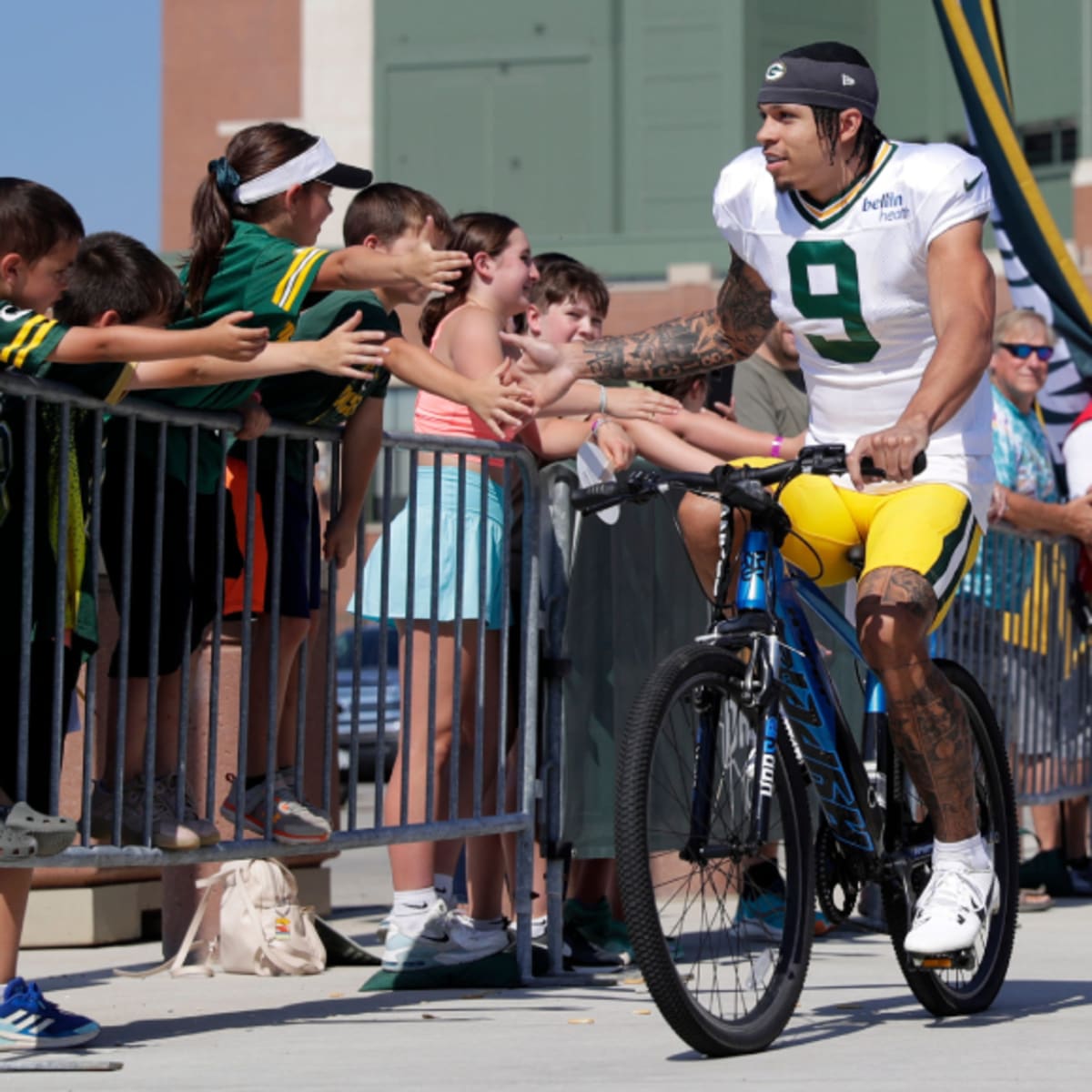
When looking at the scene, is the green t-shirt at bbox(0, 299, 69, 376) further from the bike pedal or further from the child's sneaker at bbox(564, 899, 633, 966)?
the child's sneaker at bbox(564, 899, 633, 966)

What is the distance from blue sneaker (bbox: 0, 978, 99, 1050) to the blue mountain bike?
1246 millimetres

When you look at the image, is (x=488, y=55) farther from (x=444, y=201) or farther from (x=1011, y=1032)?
(x=1011, y=1032)

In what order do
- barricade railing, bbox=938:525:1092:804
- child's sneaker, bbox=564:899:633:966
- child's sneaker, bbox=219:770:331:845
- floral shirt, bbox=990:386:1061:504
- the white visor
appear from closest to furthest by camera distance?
child's sneaker, bbox=219:770:331:845 → the white visor → child's sneaker, bbox=564:899:633:966 → barricade railing, bbox=938:525:1092:804 → floral shirt, bbox=990:386:1061:504

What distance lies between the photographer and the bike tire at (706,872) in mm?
4730

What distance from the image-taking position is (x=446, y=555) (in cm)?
635

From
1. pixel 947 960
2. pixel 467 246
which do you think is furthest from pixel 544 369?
pixel 947 960

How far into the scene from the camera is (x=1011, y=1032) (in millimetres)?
5250

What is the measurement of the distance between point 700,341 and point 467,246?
0.92m

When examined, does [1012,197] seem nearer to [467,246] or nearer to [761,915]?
[467,246]

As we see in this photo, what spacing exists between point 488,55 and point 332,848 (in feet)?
179

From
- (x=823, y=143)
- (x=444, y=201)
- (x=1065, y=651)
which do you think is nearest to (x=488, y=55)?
(x=444, y=201)

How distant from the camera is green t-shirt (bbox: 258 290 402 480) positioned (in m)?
5.71

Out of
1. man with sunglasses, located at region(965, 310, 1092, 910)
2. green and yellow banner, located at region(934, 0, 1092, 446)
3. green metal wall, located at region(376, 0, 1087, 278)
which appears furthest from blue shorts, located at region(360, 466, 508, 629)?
green metal wall, located at region(376, 0, 1087, 278)

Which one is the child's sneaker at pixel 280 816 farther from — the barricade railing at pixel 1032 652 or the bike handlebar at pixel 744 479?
the barricade railing at pixel 1032 652
